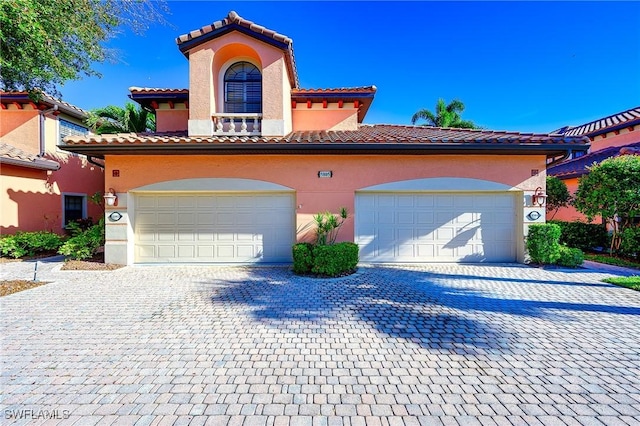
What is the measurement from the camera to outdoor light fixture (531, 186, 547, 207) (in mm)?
8125

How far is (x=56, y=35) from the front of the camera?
6.14 m

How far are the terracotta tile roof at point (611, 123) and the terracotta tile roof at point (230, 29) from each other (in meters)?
19.1

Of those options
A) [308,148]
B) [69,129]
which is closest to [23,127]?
[69,129]

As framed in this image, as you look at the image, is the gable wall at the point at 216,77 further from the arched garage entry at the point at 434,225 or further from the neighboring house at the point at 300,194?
the arched garage entry at the point at 434,225

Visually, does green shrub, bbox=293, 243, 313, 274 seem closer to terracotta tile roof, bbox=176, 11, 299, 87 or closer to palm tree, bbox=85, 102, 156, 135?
terracotta tile roof, bbox=176, 11, 299, 87

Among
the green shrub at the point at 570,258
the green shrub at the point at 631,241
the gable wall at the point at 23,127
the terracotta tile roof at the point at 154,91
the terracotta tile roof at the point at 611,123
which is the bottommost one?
the green shrub at the point at 570,258

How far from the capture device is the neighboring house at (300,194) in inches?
317

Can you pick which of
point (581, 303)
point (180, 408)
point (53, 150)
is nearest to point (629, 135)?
point (581, 303)

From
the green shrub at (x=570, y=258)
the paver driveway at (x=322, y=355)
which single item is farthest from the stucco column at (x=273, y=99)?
the green shrub at (x=570, y=258)

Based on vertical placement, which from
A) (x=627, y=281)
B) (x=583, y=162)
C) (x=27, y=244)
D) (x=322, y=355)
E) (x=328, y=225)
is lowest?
(x=322, y=355)

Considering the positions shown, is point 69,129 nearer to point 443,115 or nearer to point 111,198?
point 111,198

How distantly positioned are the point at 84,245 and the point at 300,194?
23.1 feet

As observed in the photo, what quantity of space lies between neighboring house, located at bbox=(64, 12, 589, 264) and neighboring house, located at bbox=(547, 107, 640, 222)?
656 cm

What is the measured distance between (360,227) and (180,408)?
6.54 meters
